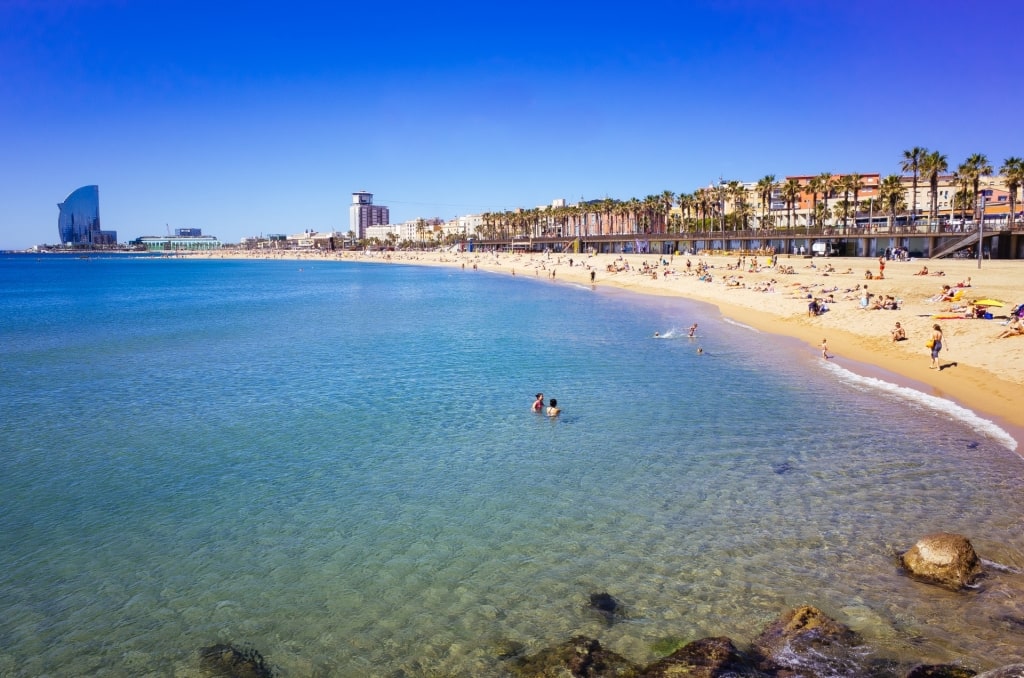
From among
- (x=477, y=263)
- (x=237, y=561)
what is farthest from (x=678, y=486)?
(x=477, y=263)

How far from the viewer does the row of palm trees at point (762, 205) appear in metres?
67.4

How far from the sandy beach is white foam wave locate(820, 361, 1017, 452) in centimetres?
33

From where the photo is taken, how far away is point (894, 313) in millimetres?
29312

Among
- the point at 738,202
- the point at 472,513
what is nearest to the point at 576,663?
the point at 472,513

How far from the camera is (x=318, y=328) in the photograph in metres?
40.1

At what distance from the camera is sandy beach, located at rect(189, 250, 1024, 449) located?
18.9m

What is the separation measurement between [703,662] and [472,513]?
528cm

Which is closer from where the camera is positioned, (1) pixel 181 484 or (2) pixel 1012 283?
(1) pixel 181 484

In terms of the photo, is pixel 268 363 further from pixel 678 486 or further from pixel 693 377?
pixel 678 486

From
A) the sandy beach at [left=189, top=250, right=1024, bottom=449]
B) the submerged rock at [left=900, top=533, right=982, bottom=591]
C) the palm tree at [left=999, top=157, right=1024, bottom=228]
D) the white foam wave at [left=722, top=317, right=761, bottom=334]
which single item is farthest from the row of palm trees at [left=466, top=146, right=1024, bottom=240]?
the submerged rock at [left=900, top=533, right=982, bottom=591]

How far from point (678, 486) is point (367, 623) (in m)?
6.61

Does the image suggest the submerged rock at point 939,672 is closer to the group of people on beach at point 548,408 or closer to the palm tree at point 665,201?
the group of people on beach at point 548,408

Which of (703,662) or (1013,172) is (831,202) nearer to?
(1013,172)

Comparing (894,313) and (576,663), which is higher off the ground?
(894,313)
